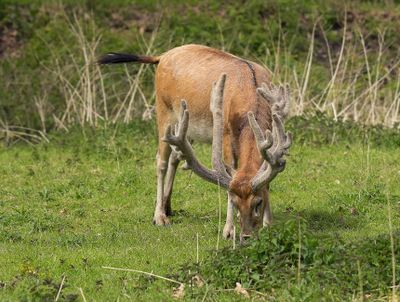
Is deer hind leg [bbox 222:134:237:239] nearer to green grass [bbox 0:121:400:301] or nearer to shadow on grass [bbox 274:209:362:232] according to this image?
green grass [bbox 0:121:400:301]

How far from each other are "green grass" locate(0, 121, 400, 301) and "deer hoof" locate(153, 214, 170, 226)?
129mm

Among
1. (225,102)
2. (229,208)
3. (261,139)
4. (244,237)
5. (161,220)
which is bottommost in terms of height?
(161,220)

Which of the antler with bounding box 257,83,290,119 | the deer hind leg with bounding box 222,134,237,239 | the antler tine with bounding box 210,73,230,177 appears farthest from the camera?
the deer hind leg with bounding box 222,134,237,239

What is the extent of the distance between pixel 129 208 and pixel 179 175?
1433 millimetres

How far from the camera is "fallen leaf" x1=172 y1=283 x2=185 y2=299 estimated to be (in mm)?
7730

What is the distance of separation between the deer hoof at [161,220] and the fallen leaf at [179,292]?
3.50 m

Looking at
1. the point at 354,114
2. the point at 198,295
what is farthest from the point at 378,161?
the point at 198,295

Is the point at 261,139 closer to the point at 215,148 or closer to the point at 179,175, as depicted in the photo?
the point at 215,148

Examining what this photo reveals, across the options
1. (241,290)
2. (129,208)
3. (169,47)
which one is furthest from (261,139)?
(169,47)

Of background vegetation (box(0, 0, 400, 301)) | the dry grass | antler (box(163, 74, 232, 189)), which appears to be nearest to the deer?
antler (box(163, 74, 232, 189))

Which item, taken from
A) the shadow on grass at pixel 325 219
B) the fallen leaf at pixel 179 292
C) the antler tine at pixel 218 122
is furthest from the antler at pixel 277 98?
the fallen leaf at pixel 179 292

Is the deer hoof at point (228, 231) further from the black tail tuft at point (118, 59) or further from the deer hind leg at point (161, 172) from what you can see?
the black tail tuft at point (118, 59)

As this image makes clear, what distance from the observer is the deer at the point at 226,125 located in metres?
9.34

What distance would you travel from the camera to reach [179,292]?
782cm
